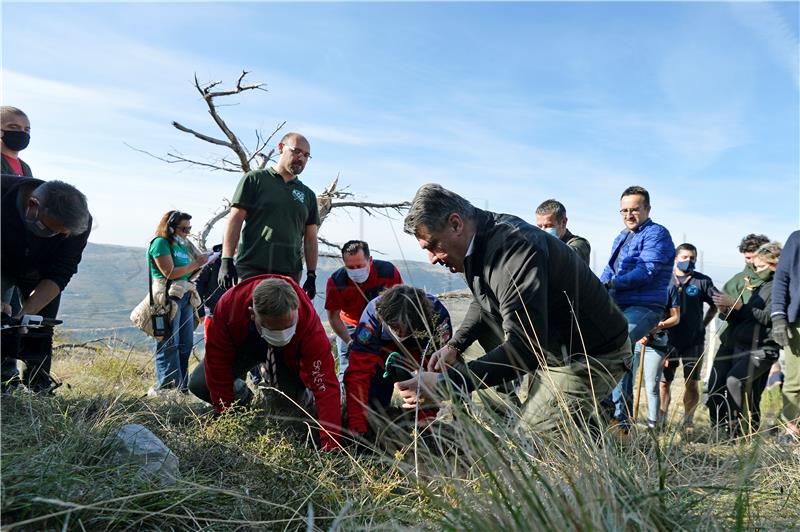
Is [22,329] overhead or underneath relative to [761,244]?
underneath

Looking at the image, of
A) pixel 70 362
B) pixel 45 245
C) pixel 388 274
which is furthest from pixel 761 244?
pixel 70 362

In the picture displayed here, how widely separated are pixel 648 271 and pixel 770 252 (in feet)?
5.32

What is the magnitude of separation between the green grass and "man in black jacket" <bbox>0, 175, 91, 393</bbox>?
1.68 feet

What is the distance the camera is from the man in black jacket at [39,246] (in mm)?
3041

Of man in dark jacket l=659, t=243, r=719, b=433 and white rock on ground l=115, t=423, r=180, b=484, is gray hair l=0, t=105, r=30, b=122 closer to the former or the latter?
white rock on ground l=115, t=423, r=180, b=484

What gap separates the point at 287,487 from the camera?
8.05ft

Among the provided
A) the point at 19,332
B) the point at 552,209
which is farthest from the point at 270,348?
the point at 552,209

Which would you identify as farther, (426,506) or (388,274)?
(388,274)

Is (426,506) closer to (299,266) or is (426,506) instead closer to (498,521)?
(498,521)

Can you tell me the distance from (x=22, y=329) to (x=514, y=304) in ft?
8.24

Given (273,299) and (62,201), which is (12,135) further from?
(273,299)

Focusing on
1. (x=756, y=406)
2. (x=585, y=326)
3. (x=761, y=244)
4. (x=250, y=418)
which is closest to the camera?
(x=585, y=326)

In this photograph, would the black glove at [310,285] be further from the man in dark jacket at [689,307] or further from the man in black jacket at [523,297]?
the man in dark jacket at [689,307]

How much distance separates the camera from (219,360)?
12.2 feet
